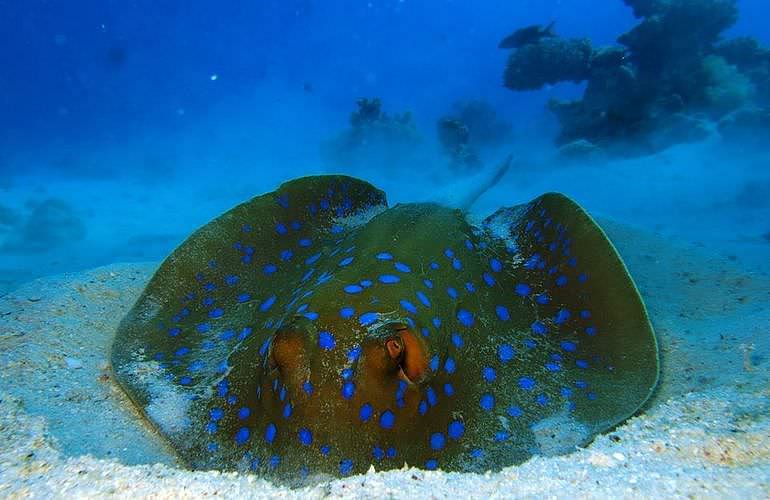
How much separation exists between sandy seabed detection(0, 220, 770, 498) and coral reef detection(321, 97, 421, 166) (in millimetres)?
17094

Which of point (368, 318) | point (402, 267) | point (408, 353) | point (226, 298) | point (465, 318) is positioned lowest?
point (408, 353)

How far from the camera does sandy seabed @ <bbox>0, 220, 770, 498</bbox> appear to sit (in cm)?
190

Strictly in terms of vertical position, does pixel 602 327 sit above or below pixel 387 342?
below

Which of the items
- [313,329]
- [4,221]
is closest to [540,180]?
[313,329]

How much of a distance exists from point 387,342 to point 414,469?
0.58 meters

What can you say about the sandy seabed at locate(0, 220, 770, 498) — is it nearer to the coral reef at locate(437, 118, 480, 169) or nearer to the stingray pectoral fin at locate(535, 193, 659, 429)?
the stingray pectoral fin at locate(535, 193, 659, 429)

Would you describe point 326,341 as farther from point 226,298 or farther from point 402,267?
point 226,298

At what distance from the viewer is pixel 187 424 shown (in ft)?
7.95

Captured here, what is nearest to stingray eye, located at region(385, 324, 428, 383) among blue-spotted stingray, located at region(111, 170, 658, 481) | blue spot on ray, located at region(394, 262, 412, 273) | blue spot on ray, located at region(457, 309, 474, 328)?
blue-spotted stingray, located at region(111, 170, 658, 481)

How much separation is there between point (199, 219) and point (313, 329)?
1311cm

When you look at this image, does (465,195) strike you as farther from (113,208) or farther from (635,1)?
(113,208)

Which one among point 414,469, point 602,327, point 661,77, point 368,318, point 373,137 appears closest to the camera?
point 414,469

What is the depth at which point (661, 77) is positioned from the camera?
47.0ft

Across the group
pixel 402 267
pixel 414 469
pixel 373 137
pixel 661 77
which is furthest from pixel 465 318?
pixel 373 137
